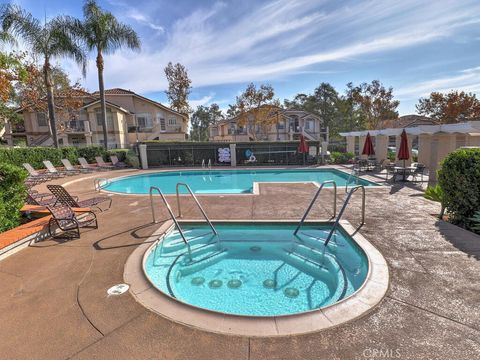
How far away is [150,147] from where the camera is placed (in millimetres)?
23578

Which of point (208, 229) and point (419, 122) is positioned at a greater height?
point (419, 122)

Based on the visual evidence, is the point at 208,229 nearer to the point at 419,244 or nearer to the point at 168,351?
the point at 168,351

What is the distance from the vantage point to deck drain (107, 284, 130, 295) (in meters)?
3.86

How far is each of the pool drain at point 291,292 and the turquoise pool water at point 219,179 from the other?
404 inches

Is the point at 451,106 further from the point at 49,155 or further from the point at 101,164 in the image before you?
the point at 49,155

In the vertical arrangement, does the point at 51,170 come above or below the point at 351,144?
below

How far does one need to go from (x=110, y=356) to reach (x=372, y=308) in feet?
10.5

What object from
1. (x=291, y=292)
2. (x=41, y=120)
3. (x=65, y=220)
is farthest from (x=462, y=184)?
(x=41, y=120)

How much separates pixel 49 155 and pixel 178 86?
70.3ft

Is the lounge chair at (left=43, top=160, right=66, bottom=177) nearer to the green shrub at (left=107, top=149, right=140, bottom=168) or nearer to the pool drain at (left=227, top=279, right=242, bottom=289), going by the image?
the green shrub at (left=107, top=149, right=140, bottom=168)

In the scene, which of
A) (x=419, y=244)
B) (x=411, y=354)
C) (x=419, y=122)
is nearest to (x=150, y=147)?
(x=419, y=244)

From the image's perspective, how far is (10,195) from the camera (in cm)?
637

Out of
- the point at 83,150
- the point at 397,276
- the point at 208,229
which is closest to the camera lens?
the point at 397,276

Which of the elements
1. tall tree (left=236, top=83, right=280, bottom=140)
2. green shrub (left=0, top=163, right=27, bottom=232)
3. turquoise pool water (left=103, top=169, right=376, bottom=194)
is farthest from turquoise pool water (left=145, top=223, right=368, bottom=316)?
tall tree (left=236, top=83, right=280, bottom=140)
